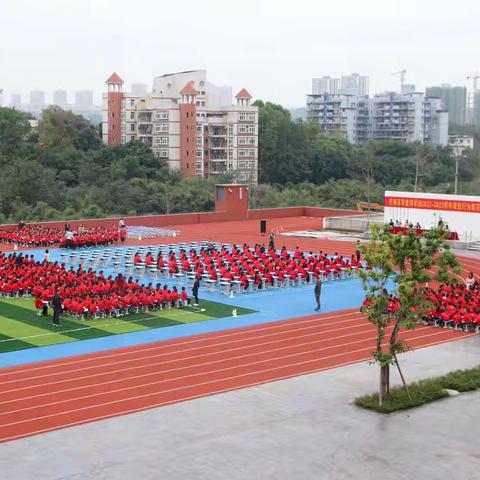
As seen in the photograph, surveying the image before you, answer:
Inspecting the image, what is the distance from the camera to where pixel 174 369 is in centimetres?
1664

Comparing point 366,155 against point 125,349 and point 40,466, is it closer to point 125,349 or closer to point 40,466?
point 125,349

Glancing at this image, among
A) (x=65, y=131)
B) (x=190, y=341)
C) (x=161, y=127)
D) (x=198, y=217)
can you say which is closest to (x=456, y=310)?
(x=190, y=341)

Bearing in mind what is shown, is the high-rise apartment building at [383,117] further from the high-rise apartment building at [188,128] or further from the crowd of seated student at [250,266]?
the crowd of seated student at [250,266]

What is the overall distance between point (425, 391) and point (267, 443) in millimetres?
3794

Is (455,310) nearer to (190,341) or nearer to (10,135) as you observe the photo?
(190,341)

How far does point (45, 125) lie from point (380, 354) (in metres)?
72.9

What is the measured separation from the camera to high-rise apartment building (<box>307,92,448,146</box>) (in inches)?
5659

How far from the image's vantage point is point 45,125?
8306 centimetres

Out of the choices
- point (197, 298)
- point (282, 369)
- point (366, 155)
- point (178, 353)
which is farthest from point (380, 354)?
point (366, 155)

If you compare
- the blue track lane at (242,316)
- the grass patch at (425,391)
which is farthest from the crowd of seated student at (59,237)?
the grass patch at (425,391)

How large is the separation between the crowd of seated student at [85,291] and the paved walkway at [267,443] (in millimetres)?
7091

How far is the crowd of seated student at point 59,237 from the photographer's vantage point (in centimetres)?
3503

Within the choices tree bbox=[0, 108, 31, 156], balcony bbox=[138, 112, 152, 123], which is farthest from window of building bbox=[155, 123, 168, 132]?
tree bbox=[0, 108, 31, 156]

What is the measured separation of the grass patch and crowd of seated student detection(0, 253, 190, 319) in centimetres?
851
